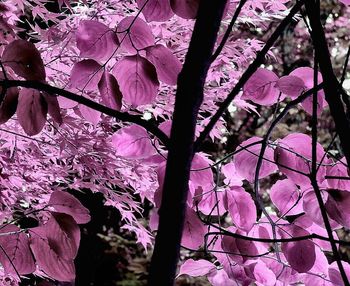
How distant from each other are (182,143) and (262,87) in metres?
0.34

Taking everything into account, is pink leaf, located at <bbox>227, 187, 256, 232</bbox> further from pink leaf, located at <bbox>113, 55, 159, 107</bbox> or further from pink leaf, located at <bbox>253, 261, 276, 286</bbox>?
pink leaf, located at <bbox>113, 55, 159, 107</bbox>

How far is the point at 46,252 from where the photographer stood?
670 millimetres

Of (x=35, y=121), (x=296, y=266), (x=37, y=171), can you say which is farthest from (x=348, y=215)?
(x=37, y=171)

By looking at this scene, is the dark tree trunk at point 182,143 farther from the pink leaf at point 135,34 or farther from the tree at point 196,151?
the pink leaf at point 135,34

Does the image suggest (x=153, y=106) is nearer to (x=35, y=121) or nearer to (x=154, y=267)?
(x=35, y=121)

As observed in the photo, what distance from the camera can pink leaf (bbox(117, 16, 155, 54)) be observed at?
2.48 feet

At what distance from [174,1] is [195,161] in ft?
1.09

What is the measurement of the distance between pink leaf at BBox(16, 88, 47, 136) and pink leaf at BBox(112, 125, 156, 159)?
168 mm

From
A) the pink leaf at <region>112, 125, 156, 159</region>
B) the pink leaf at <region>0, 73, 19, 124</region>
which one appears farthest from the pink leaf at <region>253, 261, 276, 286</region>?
the pink leaf at <region>0, 73, 19, 124</region>

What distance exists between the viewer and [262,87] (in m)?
0.87

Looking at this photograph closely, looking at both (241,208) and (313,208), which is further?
(241,208)

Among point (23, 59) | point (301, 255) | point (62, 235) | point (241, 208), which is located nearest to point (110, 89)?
point (23, 59)

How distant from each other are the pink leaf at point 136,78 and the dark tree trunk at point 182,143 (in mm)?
165

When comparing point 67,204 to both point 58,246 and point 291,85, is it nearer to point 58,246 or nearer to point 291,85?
point 58,246
